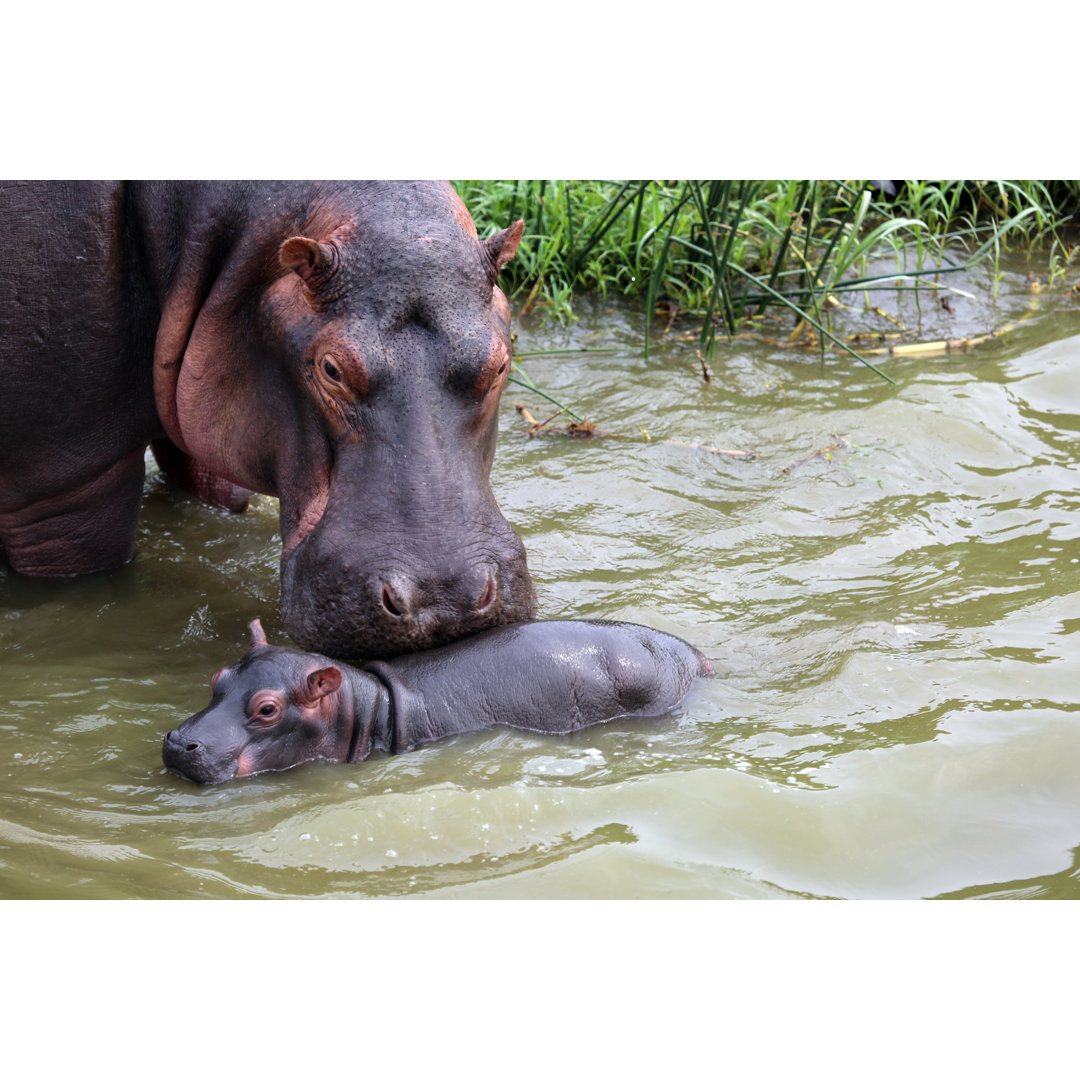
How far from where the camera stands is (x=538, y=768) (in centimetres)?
328

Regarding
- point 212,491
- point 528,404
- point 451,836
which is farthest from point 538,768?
point 528,404

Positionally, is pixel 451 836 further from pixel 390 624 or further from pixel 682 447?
pixel 682 447

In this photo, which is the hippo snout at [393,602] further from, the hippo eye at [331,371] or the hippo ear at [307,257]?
the hippo ear at [307,257]

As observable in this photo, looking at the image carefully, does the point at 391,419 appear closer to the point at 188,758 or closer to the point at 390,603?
the point at 390,603

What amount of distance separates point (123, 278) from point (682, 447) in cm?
244

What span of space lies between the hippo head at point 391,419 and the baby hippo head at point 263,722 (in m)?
0.16

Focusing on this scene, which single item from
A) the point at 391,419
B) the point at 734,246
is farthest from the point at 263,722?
the point at 734,246

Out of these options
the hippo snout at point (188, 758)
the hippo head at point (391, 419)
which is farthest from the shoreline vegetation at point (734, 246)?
the hippo snout at point (188, 758)

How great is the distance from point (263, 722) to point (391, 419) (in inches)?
33.1

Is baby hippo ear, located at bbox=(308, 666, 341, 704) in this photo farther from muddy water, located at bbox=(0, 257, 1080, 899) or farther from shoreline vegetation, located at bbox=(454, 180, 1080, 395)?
shoreline vegetation, located at bbox=(454, 180, 1080, 395)

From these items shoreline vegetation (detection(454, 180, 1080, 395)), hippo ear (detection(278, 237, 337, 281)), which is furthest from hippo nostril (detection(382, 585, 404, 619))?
shoreline vegetation (detection(454, 180, 1080, 395))

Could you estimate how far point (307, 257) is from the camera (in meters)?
3.38

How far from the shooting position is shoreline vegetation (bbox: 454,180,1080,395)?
6.52 metres

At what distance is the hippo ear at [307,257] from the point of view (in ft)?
10.9
